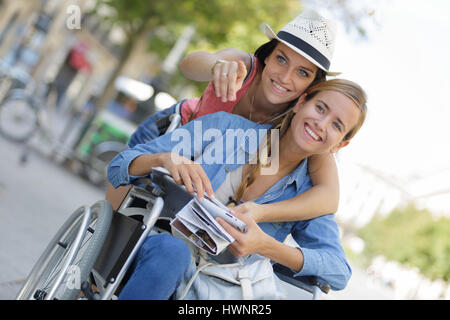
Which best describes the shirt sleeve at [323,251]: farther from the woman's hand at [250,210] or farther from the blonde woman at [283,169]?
the woman's hand at [250,210]

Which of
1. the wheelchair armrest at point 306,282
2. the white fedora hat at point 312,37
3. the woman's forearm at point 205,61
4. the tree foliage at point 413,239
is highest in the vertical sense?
the tree foliage at point 413,239

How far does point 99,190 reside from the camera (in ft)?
33.0

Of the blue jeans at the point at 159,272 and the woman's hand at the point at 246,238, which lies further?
the woman's hand at the point at 246,238

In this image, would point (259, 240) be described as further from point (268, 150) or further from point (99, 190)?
point (99, 190)

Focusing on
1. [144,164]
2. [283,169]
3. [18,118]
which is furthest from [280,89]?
[18,118]

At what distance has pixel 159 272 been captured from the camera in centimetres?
193

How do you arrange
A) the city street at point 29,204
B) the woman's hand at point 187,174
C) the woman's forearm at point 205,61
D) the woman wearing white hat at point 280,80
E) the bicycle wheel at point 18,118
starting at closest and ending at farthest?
the woman's hand at point 187,174, the woman wearing white hat at point 280,80, the woman's forearm at point 205,61, the city street at point 29,204, the bicycle wheel at point 18,118

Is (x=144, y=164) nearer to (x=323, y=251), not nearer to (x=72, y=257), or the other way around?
(x=72, y=257)

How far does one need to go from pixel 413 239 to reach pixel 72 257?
46411mm

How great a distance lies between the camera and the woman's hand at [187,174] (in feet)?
7.14

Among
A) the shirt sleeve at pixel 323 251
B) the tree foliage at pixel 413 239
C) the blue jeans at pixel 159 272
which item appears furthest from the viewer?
the tree foliage at pixel 413 239

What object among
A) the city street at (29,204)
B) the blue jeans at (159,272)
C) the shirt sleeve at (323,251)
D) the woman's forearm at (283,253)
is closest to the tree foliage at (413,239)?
the city street at (29,204)

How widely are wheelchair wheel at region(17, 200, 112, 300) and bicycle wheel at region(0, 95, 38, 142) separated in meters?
6.81

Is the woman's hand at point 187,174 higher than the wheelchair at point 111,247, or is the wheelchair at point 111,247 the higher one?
the woman's hand at point 187,174
